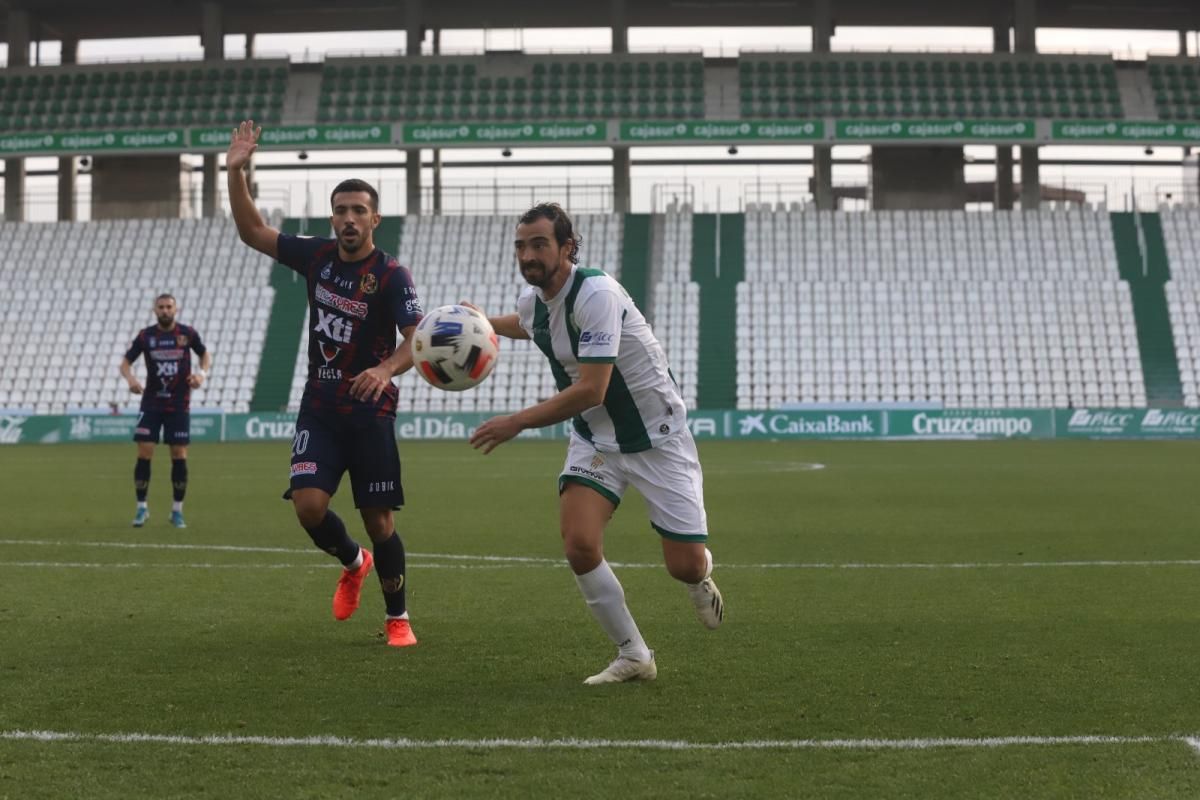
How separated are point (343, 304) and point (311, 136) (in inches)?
1482

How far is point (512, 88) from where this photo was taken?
45.8 metres

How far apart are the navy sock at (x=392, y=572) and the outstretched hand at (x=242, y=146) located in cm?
211

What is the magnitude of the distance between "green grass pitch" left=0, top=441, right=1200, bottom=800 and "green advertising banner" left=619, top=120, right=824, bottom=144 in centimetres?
2972

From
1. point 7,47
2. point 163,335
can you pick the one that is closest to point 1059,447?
point 163,335

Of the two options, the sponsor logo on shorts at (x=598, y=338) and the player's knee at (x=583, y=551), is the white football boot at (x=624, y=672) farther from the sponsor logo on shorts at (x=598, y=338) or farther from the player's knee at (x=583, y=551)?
the sponsor logo on shorts at (x=598, y=338)

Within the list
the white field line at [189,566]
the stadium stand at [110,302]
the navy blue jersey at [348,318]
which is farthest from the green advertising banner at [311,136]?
the navy blue jersey at [348,318]

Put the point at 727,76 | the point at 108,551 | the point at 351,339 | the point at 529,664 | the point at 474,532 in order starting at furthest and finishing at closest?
the point at 727,76 → the point at 474,532 → the point at 108,551 → the point at 351,339 → the point at 529,664

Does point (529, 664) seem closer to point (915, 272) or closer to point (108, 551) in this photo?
point (108, 551)

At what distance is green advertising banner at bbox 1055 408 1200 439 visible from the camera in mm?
35844

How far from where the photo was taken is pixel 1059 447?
31.2m

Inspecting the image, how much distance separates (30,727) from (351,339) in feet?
9.09

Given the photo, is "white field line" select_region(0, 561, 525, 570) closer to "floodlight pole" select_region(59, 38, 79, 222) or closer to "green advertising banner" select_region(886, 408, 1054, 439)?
"green advertising banner" select_region(886, 408, 1054, 439)

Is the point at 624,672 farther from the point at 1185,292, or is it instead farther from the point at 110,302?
the point at 110,302

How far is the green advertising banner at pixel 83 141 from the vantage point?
144 feet
